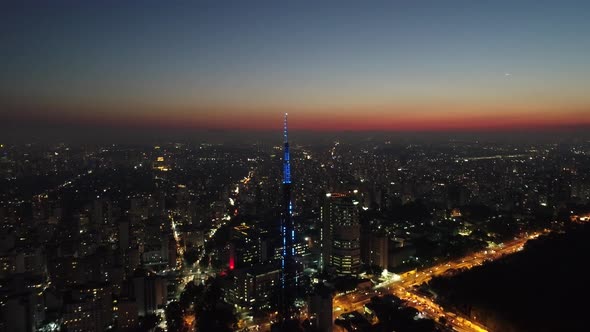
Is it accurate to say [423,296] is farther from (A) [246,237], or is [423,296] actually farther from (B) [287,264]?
(A) [246,237]

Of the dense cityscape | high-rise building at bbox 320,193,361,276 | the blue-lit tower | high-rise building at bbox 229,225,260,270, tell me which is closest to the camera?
the dense cityscape

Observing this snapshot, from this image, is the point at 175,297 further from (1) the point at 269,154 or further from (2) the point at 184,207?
(1) the point at 269,154

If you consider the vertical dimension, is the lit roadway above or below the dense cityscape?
below

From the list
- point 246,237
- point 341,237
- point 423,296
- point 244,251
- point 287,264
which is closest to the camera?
point 423,296

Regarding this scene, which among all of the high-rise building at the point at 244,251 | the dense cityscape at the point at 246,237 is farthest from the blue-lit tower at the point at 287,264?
the high-rise building at the point at 244,251

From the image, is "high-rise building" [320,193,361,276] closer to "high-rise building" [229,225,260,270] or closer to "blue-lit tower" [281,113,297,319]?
"blue-lit tower" [281,113,297,319]

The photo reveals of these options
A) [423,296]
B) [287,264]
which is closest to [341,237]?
[287,264]

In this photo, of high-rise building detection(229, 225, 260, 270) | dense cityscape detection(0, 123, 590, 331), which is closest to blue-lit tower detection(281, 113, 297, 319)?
dense cityscape detection(0, 123, 590, 331)
